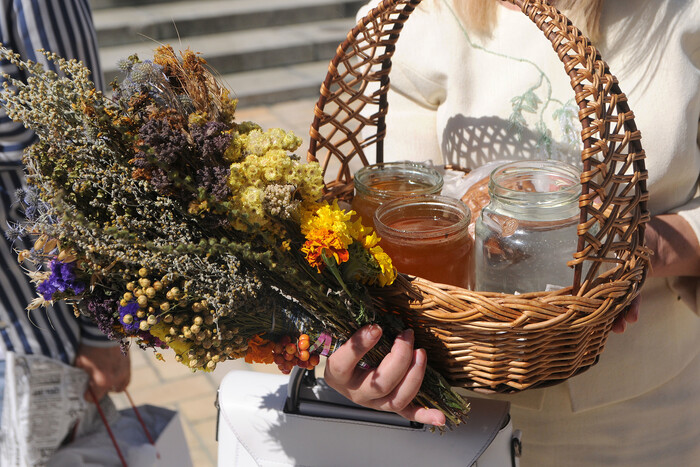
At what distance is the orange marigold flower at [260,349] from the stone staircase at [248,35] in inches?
178

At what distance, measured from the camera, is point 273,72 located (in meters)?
5.75

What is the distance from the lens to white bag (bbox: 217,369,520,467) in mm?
1124

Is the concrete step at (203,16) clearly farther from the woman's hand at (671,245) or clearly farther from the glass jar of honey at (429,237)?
the woman's hand at (671,245)

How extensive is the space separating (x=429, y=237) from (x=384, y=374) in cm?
23

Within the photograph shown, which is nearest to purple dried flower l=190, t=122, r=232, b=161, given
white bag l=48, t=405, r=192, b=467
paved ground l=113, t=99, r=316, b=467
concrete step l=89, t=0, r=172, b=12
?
white bag l=48, t=405, r=192, b=467

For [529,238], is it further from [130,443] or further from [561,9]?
[130,443]

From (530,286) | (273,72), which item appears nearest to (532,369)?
(530,286)

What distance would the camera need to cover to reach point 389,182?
1.31 m

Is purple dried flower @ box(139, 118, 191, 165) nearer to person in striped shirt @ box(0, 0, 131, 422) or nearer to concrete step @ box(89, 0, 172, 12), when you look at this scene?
person in striped shirt @ box(0, 0, 131, 422)

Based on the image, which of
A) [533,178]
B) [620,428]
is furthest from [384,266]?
[620,428]

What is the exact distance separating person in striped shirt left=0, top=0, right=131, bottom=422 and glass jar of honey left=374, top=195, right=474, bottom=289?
32.7 inches

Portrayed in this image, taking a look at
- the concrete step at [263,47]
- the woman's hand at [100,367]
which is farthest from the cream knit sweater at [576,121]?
the concrete step at [263,47]

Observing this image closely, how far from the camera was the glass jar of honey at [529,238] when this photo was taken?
1.06 m

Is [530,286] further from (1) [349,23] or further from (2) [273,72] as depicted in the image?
(1) [349,23]
